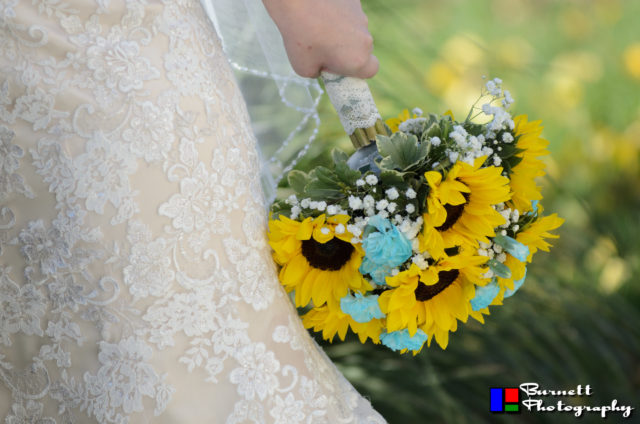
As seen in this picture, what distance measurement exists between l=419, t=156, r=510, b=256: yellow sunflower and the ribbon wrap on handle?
180 mm

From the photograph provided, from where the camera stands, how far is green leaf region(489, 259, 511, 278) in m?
1.06

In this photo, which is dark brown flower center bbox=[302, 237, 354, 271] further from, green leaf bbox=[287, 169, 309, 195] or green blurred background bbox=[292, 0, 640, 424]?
green blurred background bbox=[292, 0, 640, 424]

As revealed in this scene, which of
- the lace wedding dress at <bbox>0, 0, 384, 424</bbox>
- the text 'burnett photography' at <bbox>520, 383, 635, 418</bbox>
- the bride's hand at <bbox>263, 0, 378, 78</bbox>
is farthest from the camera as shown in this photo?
the text 'burnett photography' at <bbox>520, 383, 635, 418</bbox>

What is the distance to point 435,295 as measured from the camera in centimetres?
106

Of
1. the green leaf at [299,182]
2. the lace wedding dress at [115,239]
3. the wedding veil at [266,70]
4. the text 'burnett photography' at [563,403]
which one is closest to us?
the lace wedding dress at [115,239]

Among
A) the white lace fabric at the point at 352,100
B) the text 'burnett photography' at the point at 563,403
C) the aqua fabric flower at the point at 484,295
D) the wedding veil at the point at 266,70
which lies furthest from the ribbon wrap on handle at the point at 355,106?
the text 'burnett photography' at the point at 563,403

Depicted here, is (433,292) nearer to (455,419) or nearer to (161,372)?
(161,372)

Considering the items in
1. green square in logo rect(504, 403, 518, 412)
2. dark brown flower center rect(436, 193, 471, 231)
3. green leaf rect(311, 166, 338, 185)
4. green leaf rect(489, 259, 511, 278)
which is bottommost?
green square in logo rect(504, 403, 518, 412)

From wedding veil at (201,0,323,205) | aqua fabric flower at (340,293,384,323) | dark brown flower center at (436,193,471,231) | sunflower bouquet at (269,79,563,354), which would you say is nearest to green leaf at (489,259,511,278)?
Answer: sunflower bouquet at (269,79,563,354)

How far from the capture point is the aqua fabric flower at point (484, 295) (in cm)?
107

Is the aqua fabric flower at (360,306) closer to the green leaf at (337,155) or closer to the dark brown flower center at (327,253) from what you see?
the dark brown flower center at (327,253)

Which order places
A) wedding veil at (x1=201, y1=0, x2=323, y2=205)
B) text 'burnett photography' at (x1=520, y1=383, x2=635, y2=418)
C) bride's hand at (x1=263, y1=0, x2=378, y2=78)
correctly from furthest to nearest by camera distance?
1. text 'burnett photography' at (x1=520, y1=383, x2=635, y2=418)
2. wedding veil at (x1=201, y1=0, x2=323, y2=205)
3. bride's hand at (x1=263, y1=0, x2=378, y2=78)

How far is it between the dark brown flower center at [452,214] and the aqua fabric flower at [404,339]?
7.2 inches

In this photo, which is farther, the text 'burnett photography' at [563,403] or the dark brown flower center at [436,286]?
the text 'burnett photography' at [563,403]
